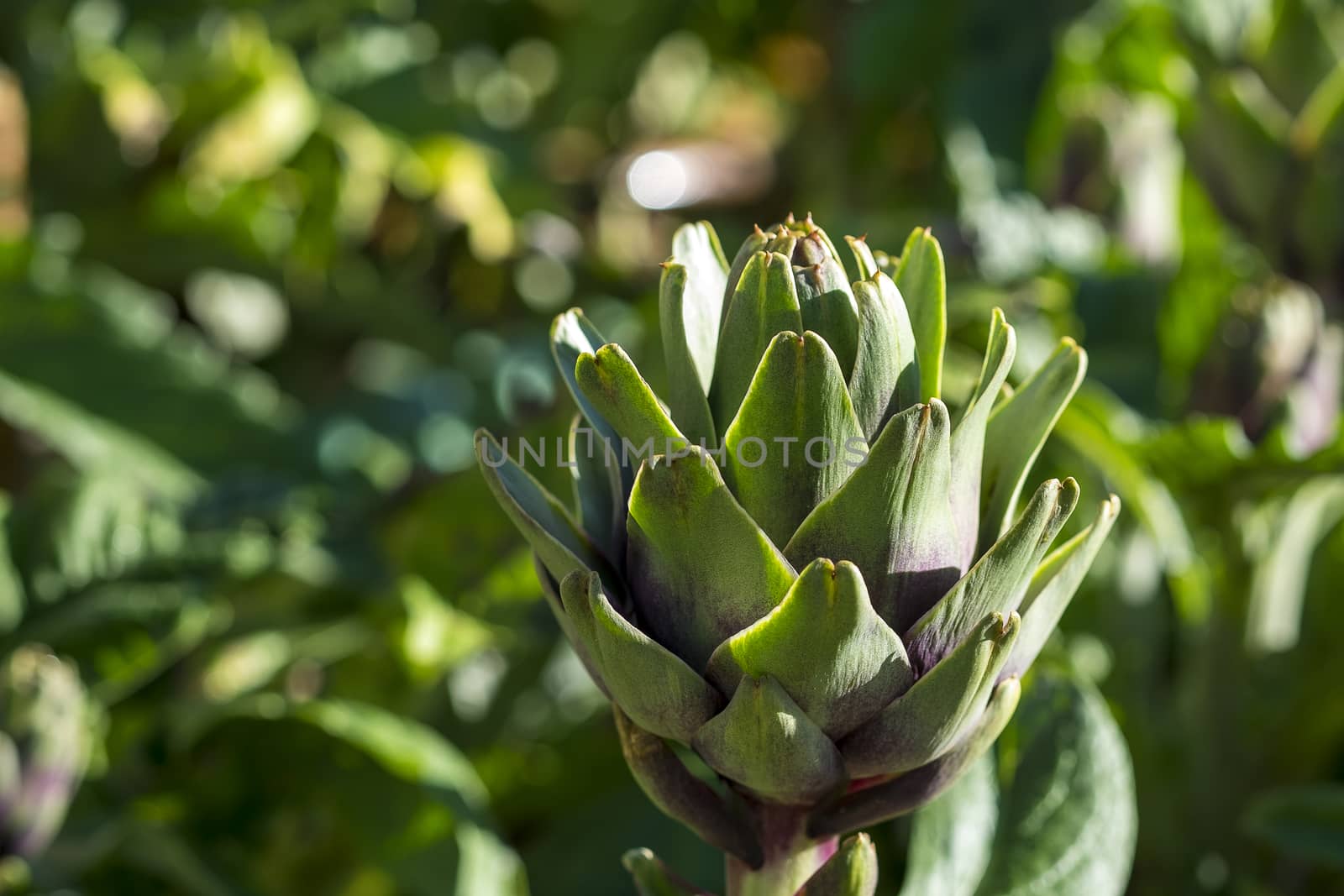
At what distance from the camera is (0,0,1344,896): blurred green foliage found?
0.55m

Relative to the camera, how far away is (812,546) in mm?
263

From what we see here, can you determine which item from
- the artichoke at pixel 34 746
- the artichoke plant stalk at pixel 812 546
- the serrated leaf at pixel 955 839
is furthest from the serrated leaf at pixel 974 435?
the artichoke at pixel 34 746

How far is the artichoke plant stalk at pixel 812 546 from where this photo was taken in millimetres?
253

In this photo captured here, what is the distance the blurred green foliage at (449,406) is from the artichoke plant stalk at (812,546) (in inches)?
7.7

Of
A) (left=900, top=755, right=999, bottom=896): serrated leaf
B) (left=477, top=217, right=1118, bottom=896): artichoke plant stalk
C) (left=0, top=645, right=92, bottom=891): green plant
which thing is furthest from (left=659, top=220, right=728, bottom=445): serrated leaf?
(left=0, top=645, right=92, bottom=891): green plant

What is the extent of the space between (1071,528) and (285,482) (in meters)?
0.37

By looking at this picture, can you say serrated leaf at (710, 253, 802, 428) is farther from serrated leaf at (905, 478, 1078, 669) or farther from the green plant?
the green plant

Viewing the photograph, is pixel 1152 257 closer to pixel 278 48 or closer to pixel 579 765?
pixel 579 765

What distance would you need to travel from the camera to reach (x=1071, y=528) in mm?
579

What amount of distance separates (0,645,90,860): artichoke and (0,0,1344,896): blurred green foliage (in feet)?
0.09

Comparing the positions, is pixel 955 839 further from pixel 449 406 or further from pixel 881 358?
pixel 449 406

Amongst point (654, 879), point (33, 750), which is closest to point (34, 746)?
point (33, 750)

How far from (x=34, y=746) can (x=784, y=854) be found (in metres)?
0.30

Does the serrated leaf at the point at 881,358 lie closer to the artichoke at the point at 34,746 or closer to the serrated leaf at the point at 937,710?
the serrated leaf at the point at 937,710
